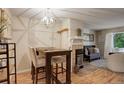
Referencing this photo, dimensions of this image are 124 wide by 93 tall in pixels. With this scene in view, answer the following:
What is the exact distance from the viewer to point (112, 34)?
4.49 meters

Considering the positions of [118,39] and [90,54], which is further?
[90,54]

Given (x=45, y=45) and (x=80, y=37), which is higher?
(x=80, y=37)

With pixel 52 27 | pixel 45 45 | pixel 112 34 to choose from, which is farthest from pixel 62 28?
pixel 112 34

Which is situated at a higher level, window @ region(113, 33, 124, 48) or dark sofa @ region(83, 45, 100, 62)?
window @ region(113, 33, 124, 48)

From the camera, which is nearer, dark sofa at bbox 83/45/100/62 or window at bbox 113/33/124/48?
window at bbox 113/33/124/48

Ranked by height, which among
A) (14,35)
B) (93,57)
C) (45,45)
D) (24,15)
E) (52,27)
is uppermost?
(24,15)

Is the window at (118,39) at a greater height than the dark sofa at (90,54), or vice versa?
the window at (118,39)

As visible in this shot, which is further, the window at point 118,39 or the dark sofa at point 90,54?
the dark sofa at point 90,54

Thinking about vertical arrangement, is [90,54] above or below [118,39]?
below

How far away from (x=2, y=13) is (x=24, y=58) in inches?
47.7

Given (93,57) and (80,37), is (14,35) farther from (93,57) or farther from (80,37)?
(93,57)
